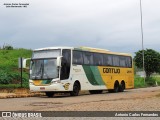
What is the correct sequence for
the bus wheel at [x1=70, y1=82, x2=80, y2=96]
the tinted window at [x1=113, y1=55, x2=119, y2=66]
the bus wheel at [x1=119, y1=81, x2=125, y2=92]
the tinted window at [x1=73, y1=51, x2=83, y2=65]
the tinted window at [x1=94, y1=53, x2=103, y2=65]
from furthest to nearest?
the bus wheel at [x1=119, y1=81, x2=125, y2=92]
the tinted window at [x1=113, y1=55, x2=119, y2=66]
the tinted window at [x1=94, y1=53, x2=103, y2=65]
the bus wheel at [x1=70, y1=82, x2=80, y2=96]
the tinted window at [x1=73, y1=51, x2=83, y2=65]

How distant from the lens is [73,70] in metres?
28.0

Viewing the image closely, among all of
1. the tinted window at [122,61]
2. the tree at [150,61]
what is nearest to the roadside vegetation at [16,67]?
the tree at [150,61]

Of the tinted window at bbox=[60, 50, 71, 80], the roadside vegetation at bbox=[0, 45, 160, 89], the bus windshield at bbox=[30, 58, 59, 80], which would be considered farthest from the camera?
the roadside vegetation at bbox=[0, 45, 160, 89]

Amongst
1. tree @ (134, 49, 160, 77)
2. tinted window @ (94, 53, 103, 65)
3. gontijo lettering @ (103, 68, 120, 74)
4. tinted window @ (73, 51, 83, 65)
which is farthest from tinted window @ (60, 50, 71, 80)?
tree @ (134, 49, 160, 77)

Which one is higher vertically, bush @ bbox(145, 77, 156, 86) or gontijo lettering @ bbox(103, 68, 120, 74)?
gontijo lettering @ bbox(103, 68, 120, 74)

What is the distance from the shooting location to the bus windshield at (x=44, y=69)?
2678 centimetres

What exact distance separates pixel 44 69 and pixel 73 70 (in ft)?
6.83

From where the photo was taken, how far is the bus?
26.8m

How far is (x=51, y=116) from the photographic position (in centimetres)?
1413

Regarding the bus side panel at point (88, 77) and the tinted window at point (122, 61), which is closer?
the bus side panel at point (88, 77)

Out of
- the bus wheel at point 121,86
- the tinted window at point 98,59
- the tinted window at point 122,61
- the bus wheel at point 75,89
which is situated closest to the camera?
the bus wheel at point 75,89

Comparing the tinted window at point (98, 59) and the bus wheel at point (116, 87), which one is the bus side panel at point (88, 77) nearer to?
the tinted window at point (98, 59)

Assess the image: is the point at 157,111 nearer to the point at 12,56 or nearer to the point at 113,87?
the point at 113,87

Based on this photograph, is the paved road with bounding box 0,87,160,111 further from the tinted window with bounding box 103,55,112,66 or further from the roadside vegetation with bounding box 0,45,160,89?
the roadside vegetation with bounding box 0,45,160,89
